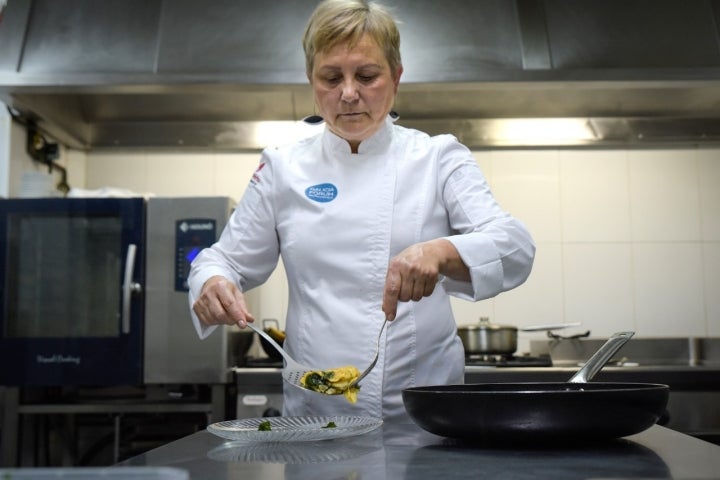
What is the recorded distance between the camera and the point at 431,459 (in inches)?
32.3

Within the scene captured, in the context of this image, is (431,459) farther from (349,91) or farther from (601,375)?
(601,375)

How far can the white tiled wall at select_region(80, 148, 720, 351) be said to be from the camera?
121 inches

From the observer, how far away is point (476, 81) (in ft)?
8.52

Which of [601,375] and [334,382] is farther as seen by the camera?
[601,375]

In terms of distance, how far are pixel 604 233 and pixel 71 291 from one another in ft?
6.34

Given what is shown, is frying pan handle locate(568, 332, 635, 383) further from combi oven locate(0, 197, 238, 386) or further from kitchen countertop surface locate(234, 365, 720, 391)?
combi oven locate(0, 197, 238, 386)

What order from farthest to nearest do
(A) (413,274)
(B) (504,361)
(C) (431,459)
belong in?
(B) (504,361), (A) (413,274), (C) (431,459)

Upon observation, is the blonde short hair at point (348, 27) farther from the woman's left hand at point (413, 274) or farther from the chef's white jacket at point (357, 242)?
the woman's left hand at point (413, 274)

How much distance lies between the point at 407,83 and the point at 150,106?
1.10 meters

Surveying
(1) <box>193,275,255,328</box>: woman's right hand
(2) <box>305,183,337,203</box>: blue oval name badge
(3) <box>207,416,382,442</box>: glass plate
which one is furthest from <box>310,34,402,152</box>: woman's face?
(3) <box>207,416,382,442</box>: glass plate

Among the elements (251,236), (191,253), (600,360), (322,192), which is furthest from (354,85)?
(191,253)

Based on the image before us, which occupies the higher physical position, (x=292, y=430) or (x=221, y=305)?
(x=221, y=305)

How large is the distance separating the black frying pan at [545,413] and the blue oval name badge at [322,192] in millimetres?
608

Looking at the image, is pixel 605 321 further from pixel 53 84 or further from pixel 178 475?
pixel 178 475
